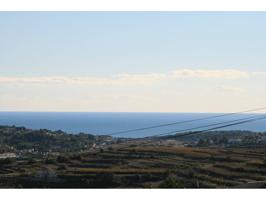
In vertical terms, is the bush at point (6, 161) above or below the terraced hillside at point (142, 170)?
above

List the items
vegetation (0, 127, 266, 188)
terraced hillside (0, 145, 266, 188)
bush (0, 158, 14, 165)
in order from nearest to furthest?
terraced hillside (0, 145, 266, 188)
vegetation (0, 127, 266, 188)
bush (0, 158, 14, 165)

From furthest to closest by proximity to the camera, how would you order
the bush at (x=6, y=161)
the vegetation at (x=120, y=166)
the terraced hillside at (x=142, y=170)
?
the bush at (x=6, y=161), the vegetation at (x=120, y=166), the terraced hillside at (x=142, y=170)

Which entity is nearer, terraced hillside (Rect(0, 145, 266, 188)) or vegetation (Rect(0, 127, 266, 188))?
terraced hillside (Rect(0, 145, 266, 188))

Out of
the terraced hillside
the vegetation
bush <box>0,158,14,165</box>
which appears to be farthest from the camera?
bush <box>0,158,14,165</box>

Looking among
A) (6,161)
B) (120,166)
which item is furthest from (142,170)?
(6,161)

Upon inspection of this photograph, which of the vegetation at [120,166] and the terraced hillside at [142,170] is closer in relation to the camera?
the terraced hillside at [142,170]

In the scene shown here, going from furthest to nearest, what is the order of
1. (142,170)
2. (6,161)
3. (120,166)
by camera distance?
(6,161) < (120,166) < (142,170)

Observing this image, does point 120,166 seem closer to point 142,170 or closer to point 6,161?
point 142,170

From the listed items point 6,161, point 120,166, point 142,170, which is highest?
point 6,161

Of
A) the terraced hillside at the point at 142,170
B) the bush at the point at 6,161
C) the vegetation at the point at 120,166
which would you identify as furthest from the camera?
the bush at the point at 6,161

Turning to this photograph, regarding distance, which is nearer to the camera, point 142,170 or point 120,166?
point 142,170

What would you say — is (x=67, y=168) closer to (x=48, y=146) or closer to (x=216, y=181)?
(x=216, y=181)
